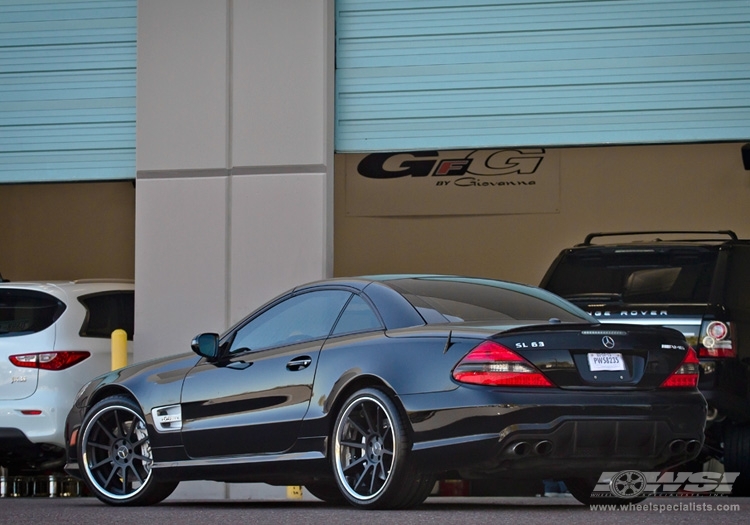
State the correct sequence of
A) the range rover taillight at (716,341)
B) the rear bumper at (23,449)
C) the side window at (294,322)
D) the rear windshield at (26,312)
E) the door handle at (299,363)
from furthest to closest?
the rear windshield at (26,312)
the rear bumper at (23,449)
the range rover taillight at (716,341)
the side window at (294,322)
the door handle at (299,363)

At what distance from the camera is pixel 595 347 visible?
708cm

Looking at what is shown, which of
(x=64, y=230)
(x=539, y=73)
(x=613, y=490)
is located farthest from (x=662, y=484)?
(x=64, y=230)

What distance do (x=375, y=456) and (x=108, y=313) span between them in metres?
5.23

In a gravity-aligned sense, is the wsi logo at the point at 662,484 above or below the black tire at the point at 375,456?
below

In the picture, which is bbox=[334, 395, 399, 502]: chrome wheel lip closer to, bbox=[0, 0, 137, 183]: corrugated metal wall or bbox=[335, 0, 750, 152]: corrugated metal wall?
bbox=[335, 0, 750, 152]: corrugated metal wall

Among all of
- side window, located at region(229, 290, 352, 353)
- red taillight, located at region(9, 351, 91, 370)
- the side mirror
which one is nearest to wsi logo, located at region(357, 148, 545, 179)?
red taillight, located at region(9, 351, 91, 370)

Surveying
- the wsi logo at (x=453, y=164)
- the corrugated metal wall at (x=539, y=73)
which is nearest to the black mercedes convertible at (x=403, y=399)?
the corrugated metal wall at (x=539, y=73)

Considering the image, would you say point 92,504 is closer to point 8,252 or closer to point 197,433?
point 197,433

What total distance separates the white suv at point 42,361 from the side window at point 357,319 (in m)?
3.73

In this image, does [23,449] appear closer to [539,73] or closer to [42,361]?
[42,361]

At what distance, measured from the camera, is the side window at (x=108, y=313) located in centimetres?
1149

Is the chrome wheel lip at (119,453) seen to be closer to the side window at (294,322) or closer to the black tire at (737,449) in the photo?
the side window at (294,322)

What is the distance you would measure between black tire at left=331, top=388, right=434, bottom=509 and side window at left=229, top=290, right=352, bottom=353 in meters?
0.72

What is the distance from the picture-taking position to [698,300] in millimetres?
9961
